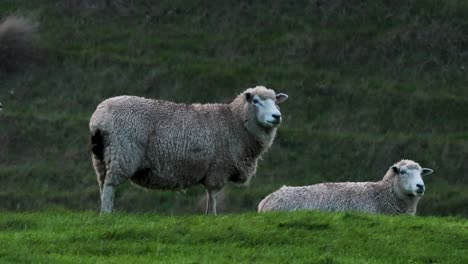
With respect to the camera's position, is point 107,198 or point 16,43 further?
point 16,43

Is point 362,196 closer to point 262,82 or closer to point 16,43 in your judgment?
point 262,82

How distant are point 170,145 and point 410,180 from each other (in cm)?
497

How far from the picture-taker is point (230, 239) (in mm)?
16516

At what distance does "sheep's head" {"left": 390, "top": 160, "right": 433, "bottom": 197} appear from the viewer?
74.0 ft

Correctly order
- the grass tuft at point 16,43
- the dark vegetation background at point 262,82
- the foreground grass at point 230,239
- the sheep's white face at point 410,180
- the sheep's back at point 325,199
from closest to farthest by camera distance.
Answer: the foreground grass at point 230,239
the sheep's back at point 325,199
the sheep's white face at point 410,180
the dark vegetation background at point 262,82
the grass tuft at point 16,43

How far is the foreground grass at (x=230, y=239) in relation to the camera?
51.2 feet

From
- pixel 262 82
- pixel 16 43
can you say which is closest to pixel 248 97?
pixel 262 82

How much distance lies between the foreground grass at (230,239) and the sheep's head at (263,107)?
3.57 m

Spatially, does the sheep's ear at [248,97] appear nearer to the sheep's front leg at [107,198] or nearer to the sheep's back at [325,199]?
the sheep's back at [325,199]

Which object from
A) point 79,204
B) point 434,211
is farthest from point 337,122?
point 79,204

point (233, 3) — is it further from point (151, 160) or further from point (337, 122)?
point (151, 160)

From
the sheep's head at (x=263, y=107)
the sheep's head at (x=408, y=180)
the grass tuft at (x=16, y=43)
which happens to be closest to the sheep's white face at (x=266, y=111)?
the sheep's head at (x=263, y=107)

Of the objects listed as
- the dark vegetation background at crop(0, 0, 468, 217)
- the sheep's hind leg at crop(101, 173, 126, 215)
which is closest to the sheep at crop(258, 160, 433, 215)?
the sheep's hind leg at crop(101, 173, 126, 215)

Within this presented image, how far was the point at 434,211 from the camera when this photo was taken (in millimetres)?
35125
